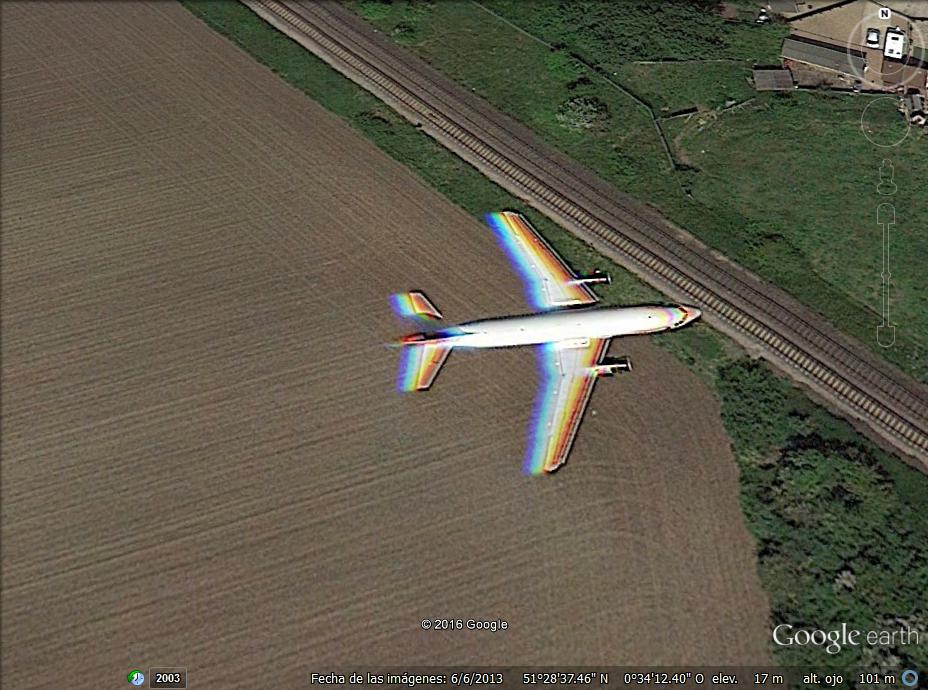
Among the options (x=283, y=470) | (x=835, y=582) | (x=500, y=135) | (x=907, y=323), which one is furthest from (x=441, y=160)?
(x=835, y=582)

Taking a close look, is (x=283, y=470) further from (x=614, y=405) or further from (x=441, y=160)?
(x=441, y=160)

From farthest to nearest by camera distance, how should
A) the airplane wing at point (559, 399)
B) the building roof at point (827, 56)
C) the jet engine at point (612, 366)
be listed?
the building roof at point (827, 56), the jet engine at point (612, 366), the airplane wing at point (559, 399)

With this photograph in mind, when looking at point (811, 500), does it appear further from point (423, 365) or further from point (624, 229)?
point (423, 365)

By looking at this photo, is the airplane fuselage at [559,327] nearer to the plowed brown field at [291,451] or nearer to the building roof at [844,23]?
the plowed brown field at [291,451]

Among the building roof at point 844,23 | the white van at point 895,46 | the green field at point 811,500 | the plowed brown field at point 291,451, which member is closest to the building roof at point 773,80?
the building roof at point 844,23

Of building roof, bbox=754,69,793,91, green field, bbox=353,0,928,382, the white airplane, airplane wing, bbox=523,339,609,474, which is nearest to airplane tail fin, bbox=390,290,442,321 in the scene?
the white airplane

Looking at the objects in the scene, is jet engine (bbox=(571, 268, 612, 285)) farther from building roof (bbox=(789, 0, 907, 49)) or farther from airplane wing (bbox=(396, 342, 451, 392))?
building roof (bbox=(789, 0, 907, 49))
